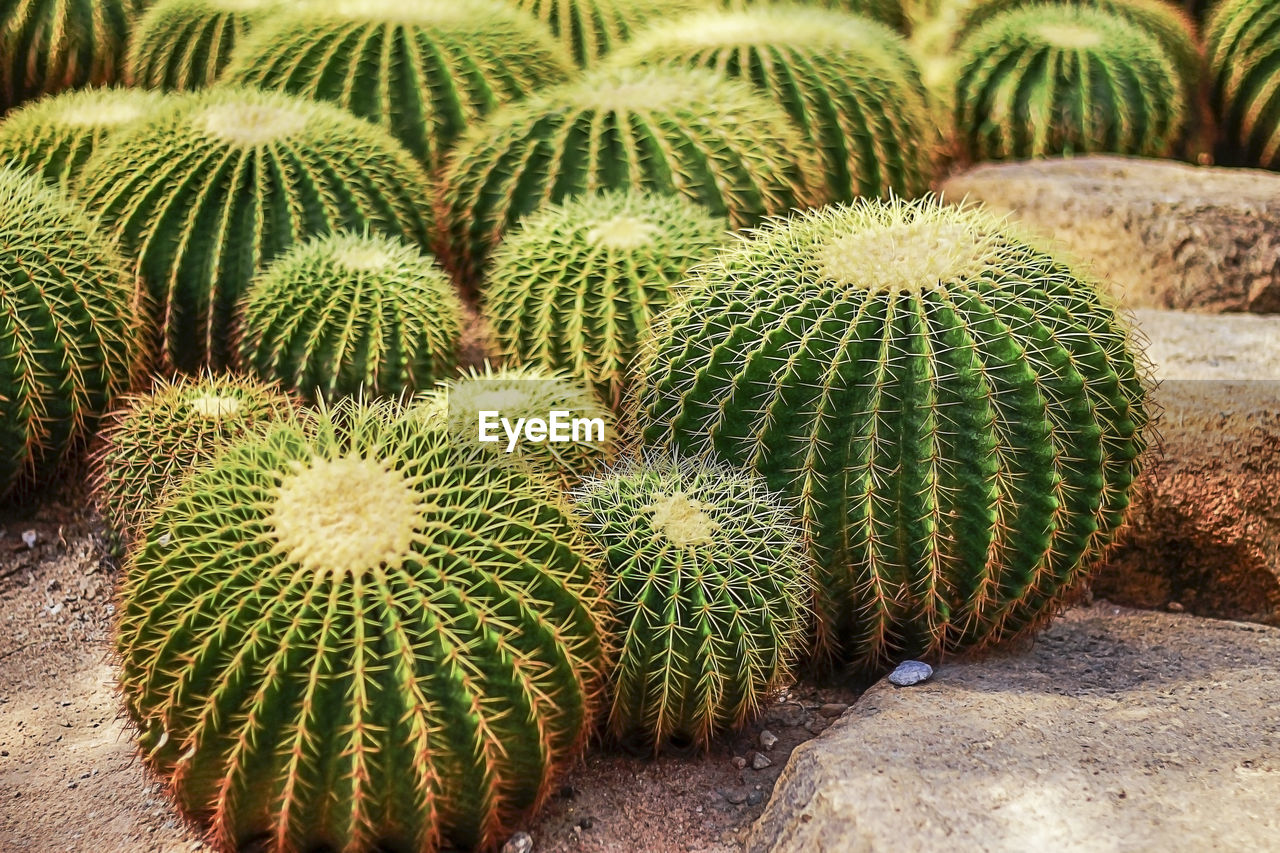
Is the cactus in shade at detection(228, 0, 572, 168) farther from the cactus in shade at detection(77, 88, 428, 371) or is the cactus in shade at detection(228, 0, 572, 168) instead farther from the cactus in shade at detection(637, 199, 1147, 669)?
the cactus in shade at detection(637, 199, 1147, 669)

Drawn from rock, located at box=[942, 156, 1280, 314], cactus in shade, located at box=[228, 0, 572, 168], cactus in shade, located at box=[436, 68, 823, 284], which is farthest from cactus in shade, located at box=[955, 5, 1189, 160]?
cactus in shade, located at box=[228, 0, 572, 168]

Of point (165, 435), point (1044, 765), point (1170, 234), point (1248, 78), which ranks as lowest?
point (165, 435)

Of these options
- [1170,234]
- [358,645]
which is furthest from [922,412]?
[1170,234]

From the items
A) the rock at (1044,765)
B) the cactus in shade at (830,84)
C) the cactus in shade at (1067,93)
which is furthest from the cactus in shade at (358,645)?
the cactus in shade at (1067,93)

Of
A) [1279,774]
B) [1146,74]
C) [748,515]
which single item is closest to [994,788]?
[1279,774]

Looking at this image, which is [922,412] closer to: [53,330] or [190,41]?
[53,330]

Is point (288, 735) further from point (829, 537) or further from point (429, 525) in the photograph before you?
point (829, 537)
